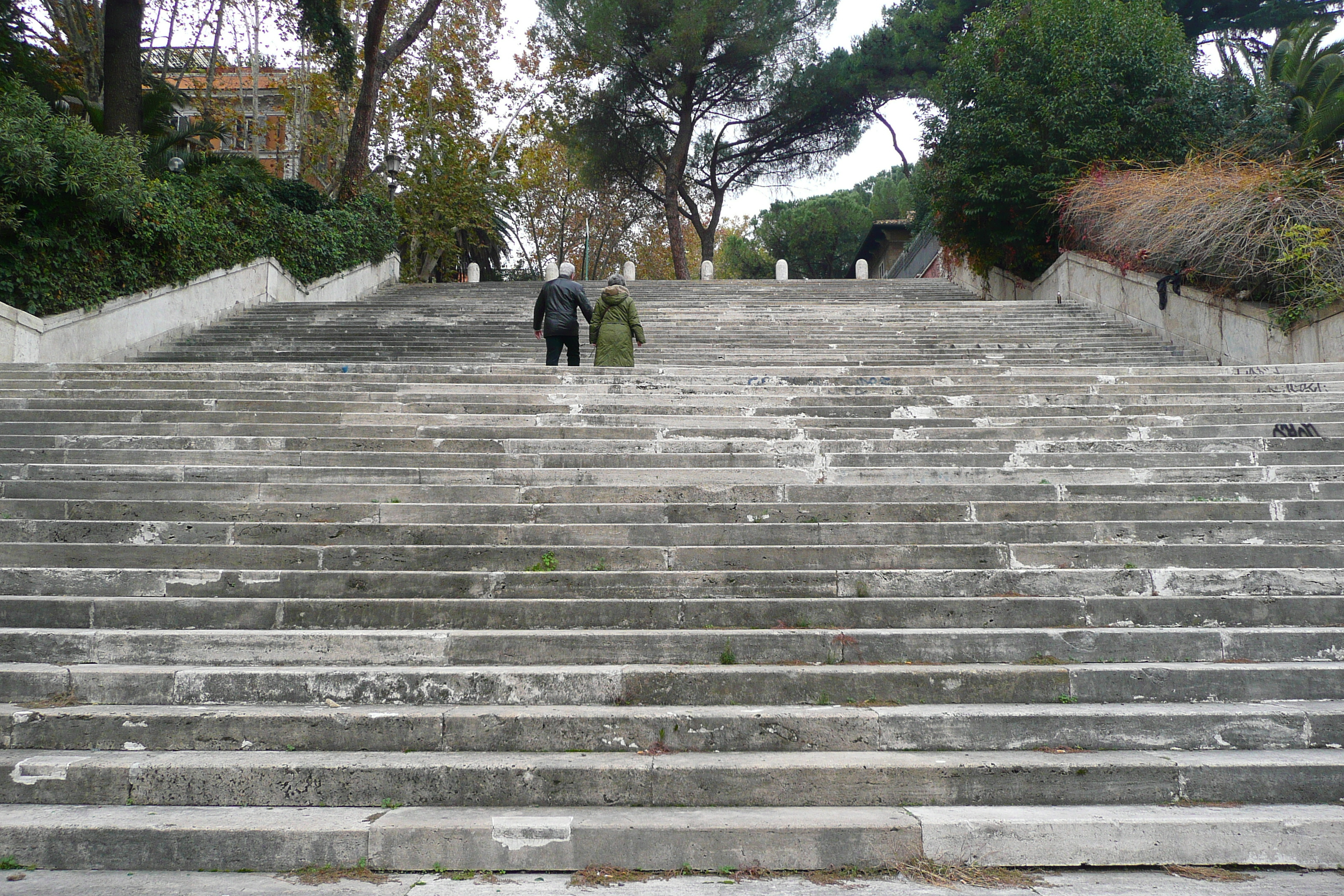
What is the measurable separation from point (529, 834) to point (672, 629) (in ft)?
4.75

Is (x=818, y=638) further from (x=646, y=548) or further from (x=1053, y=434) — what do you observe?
(x=1053, y=434)

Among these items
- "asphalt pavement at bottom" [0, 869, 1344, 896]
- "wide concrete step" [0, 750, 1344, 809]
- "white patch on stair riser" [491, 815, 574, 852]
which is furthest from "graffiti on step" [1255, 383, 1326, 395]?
"white patch on stair riser" [491, 815, 574, 852]

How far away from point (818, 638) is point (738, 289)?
14.1 meters

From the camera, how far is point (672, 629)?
4.49 metres

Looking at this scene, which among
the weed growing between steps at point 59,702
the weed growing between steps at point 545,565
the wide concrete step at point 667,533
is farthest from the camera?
the wide concrete step at point 667,533

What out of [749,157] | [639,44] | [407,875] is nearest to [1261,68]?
[749,157]

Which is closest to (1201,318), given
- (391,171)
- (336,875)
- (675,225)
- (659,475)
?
(659,475)

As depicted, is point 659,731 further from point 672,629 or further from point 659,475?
point 659,475

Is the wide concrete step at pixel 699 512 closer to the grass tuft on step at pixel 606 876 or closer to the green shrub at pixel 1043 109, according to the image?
the grass tuft on step at pixel 606 876

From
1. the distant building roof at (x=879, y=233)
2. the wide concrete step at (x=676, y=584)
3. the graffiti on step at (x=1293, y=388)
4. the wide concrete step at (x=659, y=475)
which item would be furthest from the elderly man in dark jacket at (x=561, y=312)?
Result: the distant building roof at (x=879, y=233)

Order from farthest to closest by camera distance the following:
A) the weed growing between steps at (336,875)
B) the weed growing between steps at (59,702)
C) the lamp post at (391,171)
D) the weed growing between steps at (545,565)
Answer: the lamp post at (391,171), the weed growing between steps at (545,565), the weed growing between steps at (59,702), the weed growing between steps at (336,875)

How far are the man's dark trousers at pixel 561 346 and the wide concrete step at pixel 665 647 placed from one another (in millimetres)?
5545

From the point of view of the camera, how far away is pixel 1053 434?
7.01m

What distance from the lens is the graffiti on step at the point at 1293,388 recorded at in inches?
313
